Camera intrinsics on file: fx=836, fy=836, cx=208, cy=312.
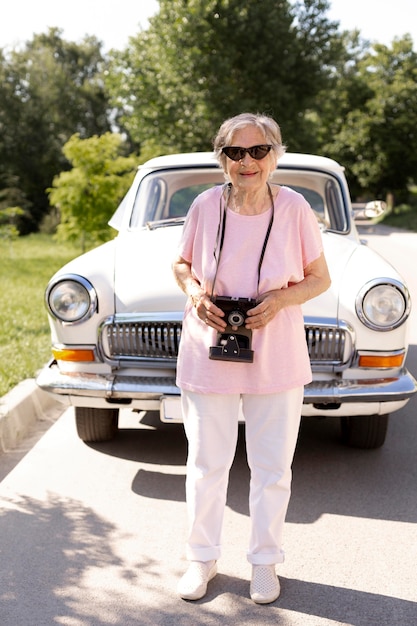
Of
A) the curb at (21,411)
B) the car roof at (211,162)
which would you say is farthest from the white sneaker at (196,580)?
the car roof at (211,162)

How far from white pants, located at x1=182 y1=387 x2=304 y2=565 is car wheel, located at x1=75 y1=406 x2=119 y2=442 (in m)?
1.77

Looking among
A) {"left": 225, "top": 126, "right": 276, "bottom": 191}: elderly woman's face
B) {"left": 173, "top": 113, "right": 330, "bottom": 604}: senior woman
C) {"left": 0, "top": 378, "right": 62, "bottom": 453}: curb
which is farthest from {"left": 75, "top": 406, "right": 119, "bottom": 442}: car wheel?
{"left": 225, "top": 126, "right": 276, "bottom": 191}: elderly woman's face

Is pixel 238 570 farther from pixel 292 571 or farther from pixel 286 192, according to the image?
pixel 286 192

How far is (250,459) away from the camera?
3203mm

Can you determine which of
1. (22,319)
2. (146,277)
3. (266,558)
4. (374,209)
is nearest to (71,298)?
(146,277)

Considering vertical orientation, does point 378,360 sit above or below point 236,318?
below

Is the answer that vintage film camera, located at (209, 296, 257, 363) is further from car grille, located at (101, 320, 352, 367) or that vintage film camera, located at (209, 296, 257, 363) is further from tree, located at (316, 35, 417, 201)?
tree, located at (316, 35, 417, 201)

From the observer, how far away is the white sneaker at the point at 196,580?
3133mm

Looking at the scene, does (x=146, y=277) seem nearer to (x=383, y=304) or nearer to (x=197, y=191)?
(x=383, y=304)

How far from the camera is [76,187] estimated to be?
18.5 m

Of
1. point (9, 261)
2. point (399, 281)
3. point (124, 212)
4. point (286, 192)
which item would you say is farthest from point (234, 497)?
point (9, 261)

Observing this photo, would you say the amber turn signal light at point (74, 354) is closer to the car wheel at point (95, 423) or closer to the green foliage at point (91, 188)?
the car wheel at point (95, 423)

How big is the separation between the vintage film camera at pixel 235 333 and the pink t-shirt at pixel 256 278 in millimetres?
55

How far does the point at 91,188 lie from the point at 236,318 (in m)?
16.1
